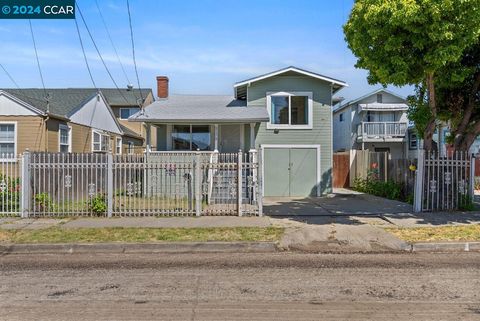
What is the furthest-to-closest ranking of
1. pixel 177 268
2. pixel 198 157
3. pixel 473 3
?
pixel 198 157 → pixel 473 3 → pixel 177 268

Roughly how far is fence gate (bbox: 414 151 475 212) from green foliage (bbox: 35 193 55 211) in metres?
10.5

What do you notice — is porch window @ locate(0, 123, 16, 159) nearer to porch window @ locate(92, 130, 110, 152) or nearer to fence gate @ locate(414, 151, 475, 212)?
porch window @ locate(92, 130, 110, 152)

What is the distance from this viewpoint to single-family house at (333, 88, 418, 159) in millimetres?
35969

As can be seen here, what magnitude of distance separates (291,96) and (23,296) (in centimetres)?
1680

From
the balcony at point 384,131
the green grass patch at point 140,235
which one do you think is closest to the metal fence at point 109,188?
the green grass patch at point 140,235

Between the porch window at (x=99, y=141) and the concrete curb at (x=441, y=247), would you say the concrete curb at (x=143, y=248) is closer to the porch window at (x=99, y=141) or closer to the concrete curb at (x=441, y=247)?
the concrete curb at (x=441, y=247)

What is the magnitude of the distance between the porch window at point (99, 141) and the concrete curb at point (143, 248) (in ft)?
46.9

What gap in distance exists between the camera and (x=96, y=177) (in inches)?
526

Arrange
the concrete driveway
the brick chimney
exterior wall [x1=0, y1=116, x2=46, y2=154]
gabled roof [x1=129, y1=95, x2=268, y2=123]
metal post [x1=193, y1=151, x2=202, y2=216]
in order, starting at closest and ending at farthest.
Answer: metal post [x1=193, y1=151, x2=202, y2=216], the concrete driveway, exterior wall [x1=0, y1=116, x2=46, y2=154], gabled roof [x1=129, y1=95, x2=268, y2=123], the brick chimney

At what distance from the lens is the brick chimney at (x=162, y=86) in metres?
27.1

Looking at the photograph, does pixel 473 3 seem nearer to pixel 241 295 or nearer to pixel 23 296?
pixel 241 295

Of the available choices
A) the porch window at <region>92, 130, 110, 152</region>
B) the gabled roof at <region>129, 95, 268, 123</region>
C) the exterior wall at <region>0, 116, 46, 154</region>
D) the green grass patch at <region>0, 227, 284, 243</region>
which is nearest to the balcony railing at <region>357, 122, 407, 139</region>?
the gabled roof at <region>129, 95, 268, 123</region>

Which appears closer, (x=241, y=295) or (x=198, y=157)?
(x=241, y=295)

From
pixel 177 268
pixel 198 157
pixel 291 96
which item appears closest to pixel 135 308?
pixel 177 268
